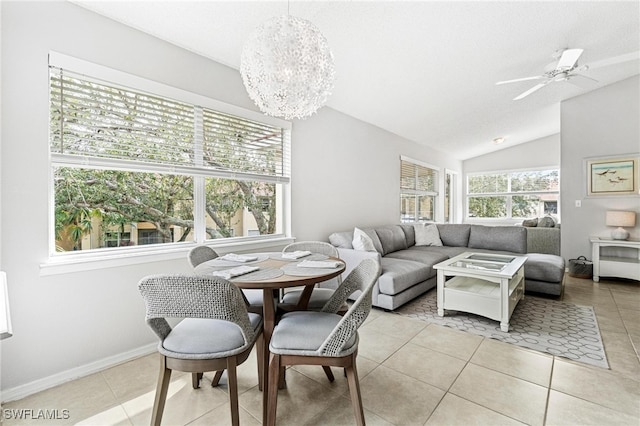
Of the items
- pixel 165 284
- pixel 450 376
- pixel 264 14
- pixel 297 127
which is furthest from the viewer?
pixel 297 127

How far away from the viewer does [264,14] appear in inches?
82.4

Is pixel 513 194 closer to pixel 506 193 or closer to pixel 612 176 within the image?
pixel 506 193

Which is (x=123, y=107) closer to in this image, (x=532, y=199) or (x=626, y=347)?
(x=626, y=347)

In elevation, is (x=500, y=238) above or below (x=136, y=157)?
below

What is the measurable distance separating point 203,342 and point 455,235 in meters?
4.76

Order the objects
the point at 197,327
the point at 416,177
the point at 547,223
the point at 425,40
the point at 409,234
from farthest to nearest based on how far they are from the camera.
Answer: the point at 416,177 → the point at 547,223 → the point at 409,234 → the point at 425,40 → the point at 197,327

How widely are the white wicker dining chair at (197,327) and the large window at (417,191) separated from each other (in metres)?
4.71

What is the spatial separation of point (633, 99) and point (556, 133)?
7.99ft

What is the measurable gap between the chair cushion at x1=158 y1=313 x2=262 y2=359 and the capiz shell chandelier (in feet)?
4.18

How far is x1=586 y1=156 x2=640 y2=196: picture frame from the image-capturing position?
4293 mm

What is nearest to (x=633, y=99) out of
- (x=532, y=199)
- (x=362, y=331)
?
(x=532, y=199)

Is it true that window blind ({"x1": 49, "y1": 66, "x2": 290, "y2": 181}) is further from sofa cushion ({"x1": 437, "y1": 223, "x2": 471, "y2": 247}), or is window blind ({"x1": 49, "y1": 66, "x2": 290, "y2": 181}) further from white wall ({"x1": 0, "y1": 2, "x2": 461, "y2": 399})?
sofa cushion ({"x1": 437, "y1": 223, "x2": 471, "y2": 247})

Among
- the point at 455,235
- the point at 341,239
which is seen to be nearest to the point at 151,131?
the point at 341,239

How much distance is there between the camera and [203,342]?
134cm
